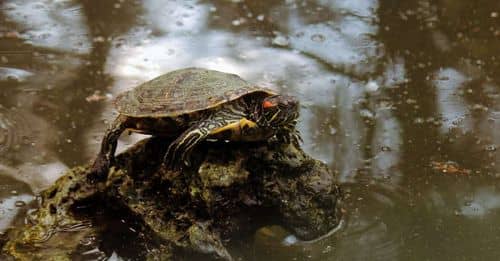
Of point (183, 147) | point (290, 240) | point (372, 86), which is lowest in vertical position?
point (372, 86)

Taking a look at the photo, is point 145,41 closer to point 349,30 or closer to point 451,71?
point 349,30

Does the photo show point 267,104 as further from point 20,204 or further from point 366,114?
point 366,114

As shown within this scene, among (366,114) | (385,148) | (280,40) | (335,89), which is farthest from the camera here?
(280,40)

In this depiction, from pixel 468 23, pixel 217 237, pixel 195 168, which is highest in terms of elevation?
pixel 195 168

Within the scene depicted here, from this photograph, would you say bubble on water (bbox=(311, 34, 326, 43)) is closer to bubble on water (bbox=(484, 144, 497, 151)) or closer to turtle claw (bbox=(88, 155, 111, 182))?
bubble on water (bbox=(484, 144, 497, 151))

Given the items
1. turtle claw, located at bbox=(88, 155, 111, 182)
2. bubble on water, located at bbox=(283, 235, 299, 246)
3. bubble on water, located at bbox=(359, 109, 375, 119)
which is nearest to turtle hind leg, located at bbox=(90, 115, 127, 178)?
turtle claw, located at bbox=(88, 155, 111, 182)

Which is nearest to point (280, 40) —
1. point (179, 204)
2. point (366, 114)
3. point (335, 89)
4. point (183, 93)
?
point (335, 89)

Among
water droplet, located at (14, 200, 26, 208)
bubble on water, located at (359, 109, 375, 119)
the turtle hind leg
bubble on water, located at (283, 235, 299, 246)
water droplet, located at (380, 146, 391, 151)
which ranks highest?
the turtle hind leg

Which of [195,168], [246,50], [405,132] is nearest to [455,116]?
[405,132]
